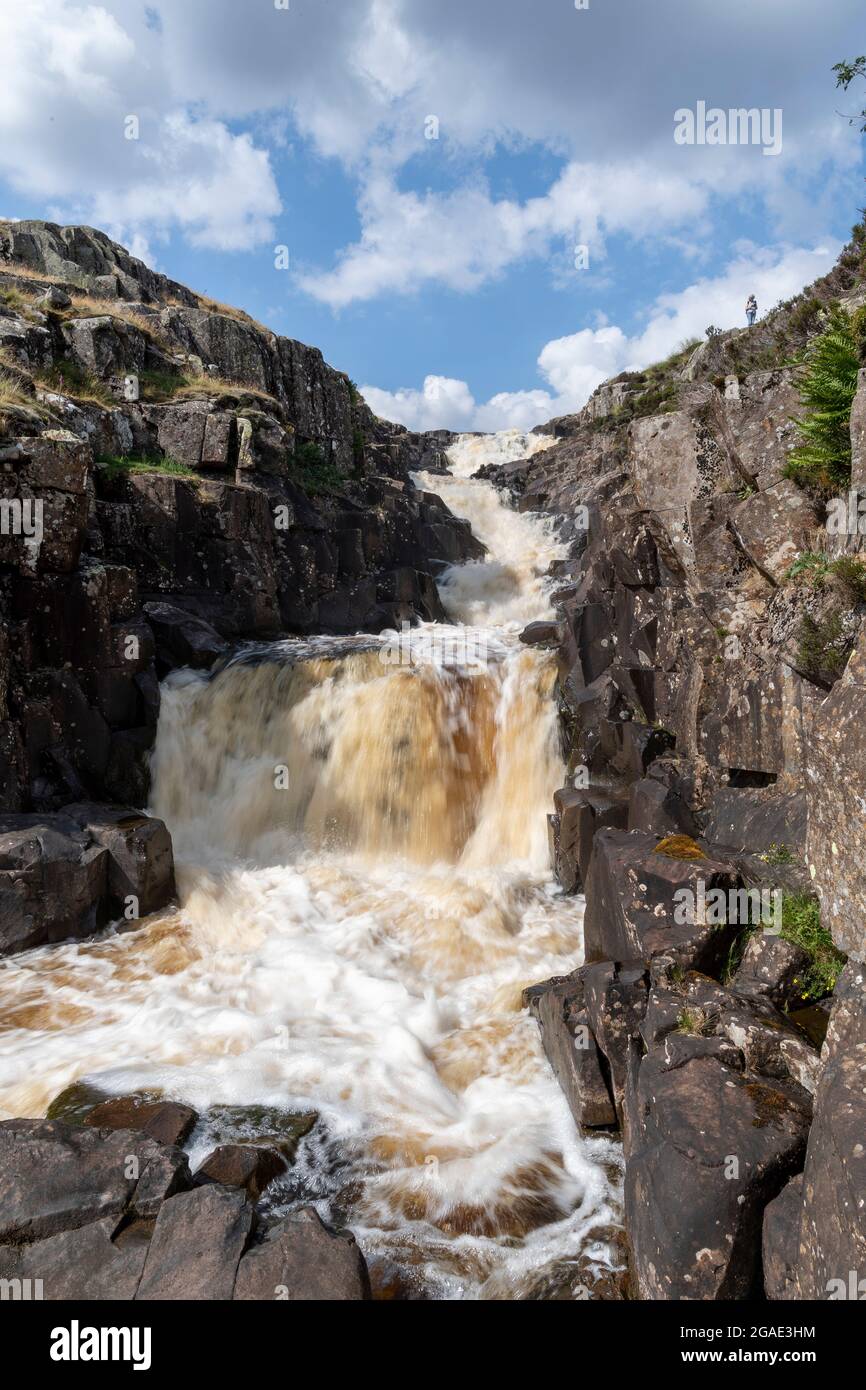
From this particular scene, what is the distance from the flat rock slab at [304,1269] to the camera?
4.61 meters

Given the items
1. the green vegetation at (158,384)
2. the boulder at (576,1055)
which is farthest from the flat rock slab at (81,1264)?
the green vegetation at (158,384)

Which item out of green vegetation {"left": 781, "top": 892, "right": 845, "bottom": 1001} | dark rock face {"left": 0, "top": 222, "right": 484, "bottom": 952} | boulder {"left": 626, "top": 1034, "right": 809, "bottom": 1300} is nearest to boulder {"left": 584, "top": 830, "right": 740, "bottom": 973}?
green vegetation {"left": 781, "top": 892, "right": 845, "bottom": 1001}

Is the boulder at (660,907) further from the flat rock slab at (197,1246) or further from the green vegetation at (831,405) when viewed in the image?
the green vegetation at (831,405)

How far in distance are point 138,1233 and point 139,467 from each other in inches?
775

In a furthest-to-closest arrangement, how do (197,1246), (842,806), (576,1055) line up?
(576,1055) < (842,806) < (197,1246)

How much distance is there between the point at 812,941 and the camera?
261 inches

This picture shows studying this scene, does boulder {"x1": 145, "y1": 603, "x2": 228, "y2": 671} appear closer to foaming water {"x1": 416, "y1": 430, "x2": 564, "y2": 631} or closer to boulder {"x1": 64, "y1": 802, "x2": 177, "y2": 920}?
boulder {"x1": 64, "y1": 802, "x2": 177, "y2": 920}

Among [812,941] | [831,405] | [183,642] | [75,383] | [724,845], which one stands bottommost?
[812,941]

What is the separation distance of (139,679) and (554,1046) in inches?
459

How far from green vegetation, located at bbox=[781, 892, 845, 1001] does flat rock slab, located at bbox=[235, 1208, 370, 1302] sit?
4377 mm

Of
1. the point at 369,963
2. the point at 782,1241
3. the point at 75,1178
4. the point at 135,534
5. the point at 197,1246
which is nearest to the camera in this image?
the point at 782,1241

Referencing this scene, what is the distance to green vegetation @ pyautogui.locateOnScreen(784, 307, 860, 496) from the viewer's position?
9523 millimetres

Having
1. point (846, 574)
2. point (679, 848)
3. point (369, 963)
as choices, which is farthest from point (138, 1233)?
point (846, 574)

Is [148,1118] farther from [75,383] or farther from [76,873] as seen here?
[75,383]
